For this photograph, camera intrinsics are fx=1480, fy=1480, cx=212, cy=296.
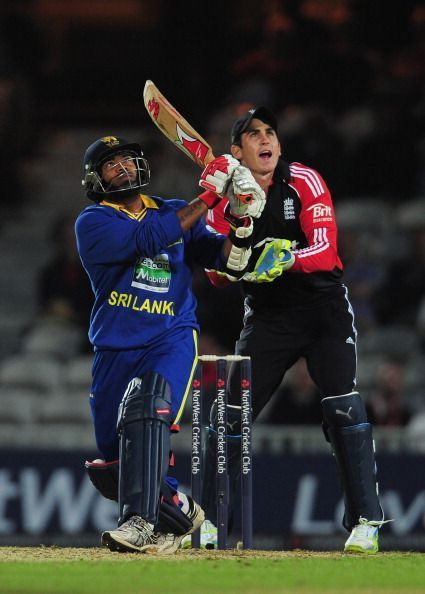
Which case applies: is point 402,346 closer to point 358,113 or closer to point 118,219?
point 358,113

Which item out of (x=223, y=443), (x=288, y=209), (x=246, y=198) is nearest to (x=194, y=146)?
(x=288, y=209)

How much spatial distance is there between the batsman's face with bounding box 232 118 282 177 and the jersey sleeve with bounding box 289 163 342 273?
14 centimetres

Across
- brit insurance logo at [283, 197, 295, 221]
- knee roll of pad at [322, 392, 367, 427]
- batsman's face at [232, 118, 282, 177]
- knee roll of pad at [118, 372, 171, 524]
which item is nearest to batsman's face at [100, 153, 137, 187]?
batsman's face at [232, 118, 282, 177]

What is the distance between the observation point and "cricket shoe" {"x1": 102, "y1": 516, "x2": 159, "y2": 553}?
5645 millimetres

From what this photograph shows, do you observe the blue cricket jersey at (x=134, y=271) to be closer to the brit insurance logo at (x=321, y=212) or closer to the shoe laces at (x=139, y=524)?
the brit insurance logo at (x=321, y=212)

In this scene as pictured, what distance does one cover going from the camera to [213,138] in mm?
12000

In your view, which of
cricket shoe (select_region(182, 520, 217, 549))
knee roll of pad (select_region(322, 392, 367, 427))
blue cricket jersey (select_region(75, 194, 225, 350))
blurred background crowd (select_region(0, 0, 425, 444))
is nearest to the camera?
blue cricket jersey (select_region(75, 194, 225, 350))

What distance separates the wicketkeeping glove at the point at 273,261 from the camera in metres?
6.14

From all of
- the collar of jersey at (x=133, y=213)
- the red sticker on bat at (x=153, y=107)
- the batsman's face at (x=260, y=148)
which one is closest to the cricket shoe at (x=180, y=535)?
the collar of jersey at (x=133, y=213)

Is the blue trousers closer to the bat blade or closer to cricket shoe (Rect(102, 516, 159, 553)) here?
cricket shoe (Rect(102, 516, 159, 553))

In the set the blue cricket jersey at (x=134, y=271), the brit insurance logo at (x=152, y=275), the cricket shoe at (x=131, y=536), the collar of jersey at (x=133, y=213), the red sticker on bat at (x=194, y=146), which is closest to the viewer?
the cricket shoe at (x=131, y=536)

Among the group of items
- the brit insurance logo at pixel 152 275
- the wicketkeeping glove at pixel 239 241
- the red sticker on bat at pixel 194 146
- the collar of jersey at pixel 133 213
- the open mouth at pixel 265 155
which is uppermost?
the red sticker on bat at pixel 194 146

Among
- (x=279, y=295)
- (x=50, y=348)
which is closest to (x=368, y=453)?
(x=279, y=295)

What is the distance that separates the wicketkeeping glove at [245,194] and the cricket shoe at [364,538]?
1.40 metres
